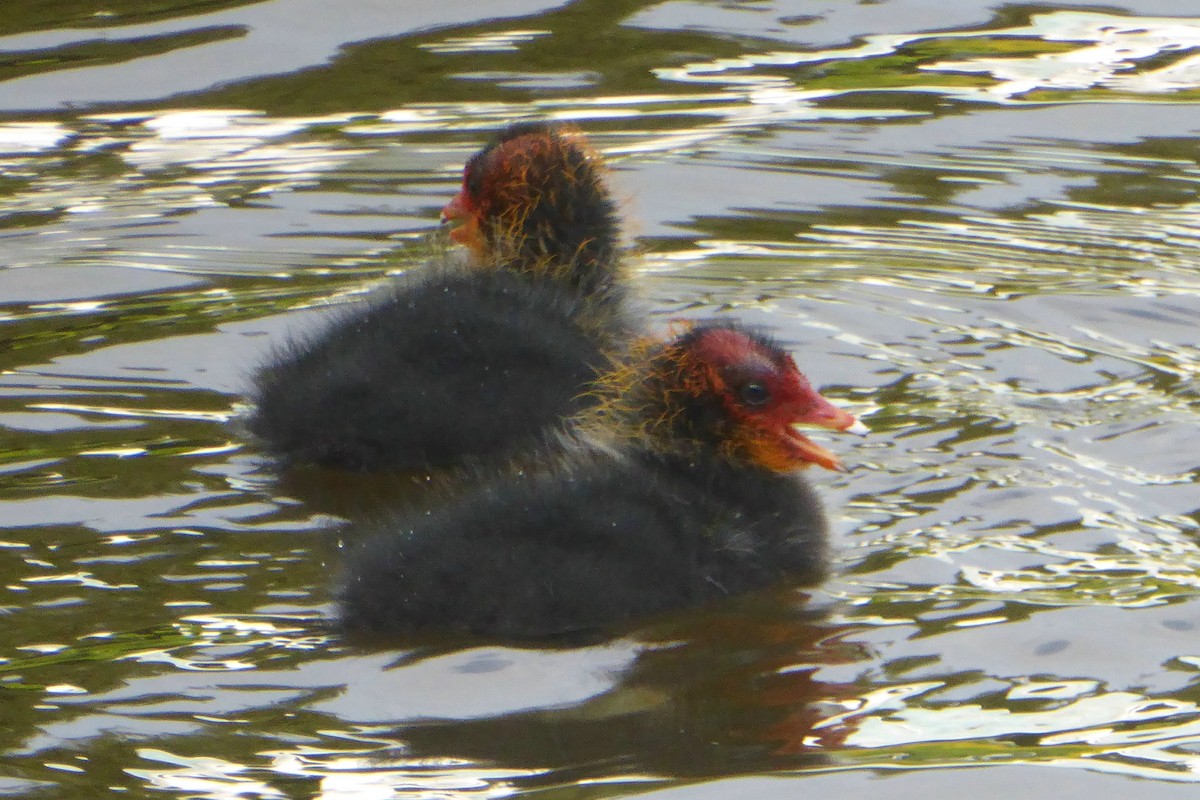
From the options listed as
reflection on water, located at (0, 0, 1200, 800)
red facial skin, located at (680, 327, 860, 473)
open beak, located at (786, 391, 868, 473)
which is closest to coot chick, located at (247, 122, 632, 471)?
reflection on water, located at (0, 0, 1200, 800)

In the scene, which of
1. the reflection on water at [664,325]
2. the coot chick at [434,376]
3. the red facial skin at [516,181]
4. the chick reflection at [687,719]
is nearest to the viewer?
the chick reflection at [687,719]

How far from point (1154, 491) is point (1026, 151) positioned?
3.83 m

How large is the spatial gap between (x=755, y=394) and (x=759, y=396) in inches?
0.5

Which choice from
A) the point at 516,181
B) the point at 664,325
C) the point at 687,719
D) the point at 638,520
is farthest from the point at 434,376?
the point at 687,719

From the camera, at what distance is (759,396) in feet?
16.3

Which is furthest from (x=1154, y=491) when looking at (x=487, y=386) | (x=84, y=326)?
(x=84, y=326)

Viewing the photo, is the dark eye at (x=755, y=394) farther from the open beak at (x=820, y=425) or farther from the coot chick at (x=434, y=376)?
the coot chick at (x=434, y=376)

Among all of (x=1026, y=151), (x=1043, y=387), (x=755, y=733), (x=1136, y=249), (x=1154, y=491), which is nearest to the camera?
(x=755, y=733)

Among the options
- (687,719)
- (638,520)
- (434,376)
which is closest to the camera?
(687,719)

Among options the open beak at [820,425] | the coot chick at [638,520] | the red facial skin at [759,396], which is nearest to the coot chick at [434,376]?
the coot chick at [638,520]

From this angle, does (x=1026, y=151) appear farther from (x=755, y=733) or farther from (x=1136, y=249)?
(x=755, y=733)

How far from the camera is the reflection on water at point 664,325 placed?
4.09 m

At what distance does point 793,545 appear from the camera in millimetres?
4938

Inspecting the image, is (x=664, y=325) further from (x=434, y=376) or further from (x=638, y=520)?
(x=638, y=520)
